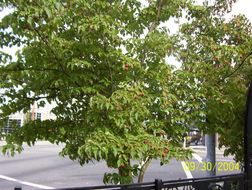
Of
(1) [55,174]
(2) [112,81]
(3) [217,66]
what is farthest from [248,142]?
(1) [55,174]

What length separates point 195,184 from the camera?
193 inches

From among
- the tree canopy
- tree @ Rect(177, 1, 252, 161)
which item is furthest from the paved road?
the tree canopy

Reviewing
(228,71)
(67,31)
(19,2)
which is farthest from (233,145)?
(19,2)

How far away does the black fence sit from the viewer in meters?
3.77

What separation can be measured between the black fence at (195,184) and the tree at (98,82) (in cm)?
31

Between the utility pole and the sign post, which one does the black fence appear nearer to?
the sign post

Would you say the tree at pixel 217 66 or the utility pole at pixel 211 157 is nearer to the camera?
the tree at pixel 217 66

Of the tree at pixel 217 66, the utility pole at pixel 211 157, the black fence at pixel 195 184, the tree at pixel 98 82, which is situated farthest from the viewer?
the utility pole at pixel 211 157

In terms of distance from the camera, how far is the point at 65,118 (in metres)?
5.40

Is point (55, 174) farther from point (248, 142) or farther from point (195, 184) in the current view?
point (195, 184)

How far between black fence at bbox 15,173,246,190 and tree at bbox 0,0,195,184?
1.02ft

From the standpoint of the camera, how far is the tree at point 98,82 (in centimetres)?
420

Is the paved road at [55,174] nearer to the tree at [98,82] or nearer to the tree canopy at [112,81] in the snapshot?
the tree canopy at [112,81]

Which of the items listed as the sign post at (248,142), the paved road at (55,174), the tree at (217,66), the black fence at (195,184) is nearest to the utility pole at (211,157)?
the tree at (217,66)
